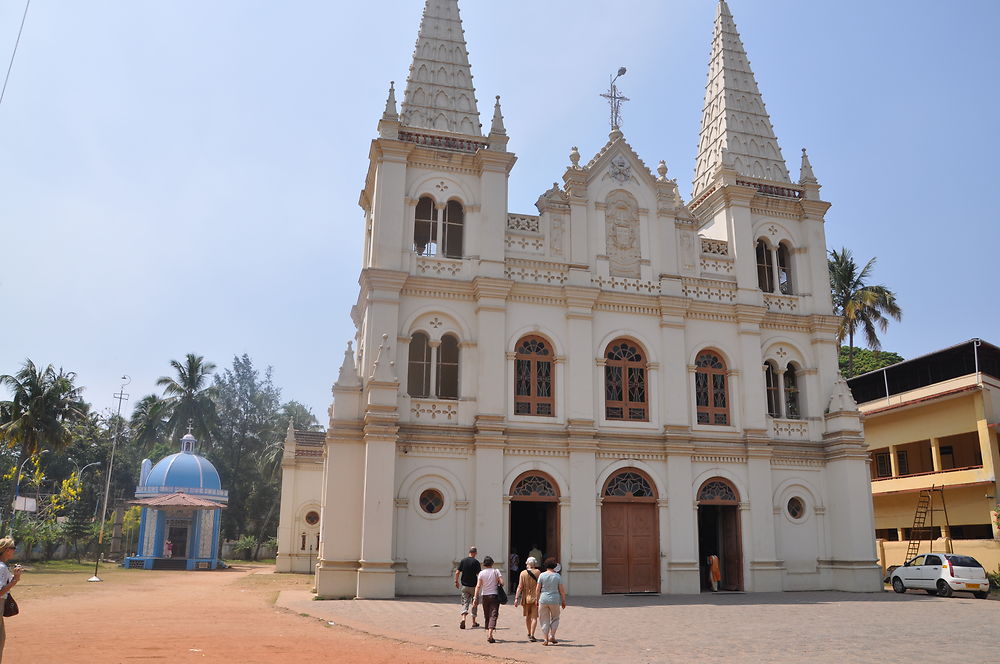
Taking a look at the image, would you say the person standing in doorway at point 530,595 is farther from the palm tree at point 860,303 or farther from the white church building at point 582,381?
the palm tree at point 860,303

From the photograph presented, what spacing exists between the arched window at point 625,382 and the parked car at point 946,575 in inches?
362

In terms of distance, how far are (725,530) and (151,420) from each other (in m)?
50.3

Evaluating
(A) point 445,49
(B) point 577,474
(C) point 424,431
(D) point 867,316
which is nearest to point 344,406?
(C) point 424,431

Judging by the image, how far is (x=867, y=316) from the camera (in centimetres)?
3972

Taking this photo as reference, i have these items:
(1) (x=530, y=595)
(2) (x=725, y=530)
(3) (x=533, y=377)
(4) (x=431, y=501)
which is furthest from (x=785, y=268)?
(1) (x=530, y=595)

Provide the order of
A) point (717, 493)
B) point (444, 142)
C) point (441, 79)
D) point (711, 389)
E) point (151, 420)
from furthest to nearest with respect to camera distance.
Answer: point (151, 420) < point (441, 79) < point (711, 389) < point (444, 142) < point (717, 493)

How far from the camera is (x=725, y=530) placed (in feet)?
83.3

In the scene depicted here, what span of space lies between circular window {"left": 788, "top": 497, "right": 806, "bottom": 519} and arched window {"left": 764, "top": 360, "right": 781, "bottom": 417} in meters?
2.86

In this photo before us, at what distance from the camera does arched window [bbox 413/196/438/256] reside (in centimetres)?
2497

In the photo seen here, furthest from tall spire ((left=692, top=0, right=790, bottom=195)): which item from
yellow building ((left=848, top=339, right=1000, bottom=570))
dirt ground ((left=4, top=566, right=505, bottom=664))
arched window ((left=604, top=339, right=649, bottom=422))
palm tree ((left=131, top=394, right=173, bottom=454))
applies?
palm tree ((left=131, top=394, right=173, bottom=454))

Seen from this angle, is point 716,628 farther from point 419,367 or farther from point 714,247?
point 714,247

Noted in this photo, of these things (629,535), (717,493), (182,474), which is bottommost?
(629,535)

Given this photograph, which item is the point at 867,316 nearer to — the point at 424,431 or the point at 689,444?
the point at 689,444

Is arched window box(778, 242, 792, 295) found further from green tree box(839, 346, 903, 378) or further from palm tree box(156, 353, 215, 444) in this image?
palm tree box(156, 353, 215, 444)
